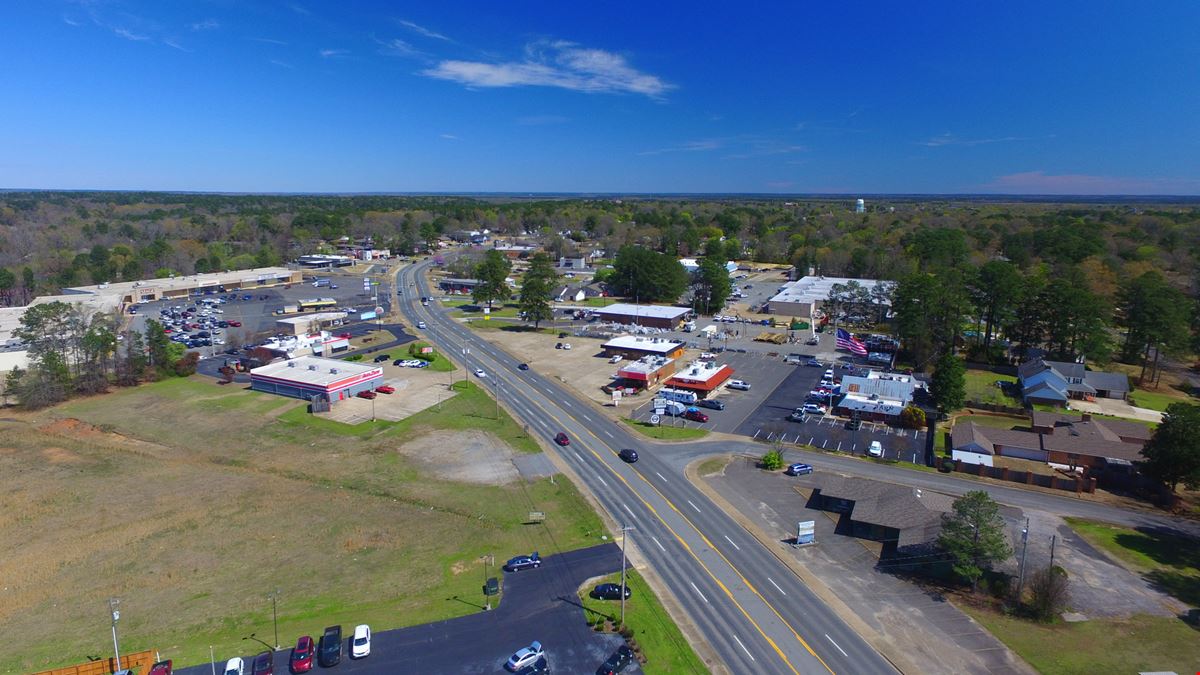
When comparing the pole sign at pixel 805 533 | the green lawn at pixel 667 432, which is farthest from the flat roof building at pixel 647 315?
the pole sign at pixel 805 533

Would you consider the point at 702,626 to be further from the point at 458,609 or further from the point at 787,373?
the point at 787,373

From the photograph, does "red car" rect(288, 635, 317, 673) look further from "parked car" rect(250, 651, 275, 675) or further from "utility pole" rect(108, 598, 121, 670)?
"utility pole" rect(108, 598, 121, 670)

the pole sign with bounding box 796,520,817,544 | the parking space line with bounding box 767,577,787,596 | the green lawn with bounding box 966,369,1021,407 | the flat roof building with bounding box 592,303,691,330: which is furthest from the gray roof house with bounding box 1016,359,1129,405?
the flat roof building with bounding box 592,303,691,330

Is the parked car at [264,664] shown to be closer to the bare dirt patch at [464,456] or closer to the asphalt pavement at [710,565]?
the asphalt pavement at [710,565]

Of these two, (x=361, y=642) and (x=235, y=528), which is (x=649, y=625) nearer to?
(x=361, y=642)

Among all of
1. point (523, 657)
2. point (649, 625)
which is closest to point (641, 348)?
point (649, 625)

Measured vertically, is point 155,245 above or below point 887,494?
above

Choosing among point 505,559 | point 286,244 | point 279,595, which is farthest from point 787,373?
point 286,244
